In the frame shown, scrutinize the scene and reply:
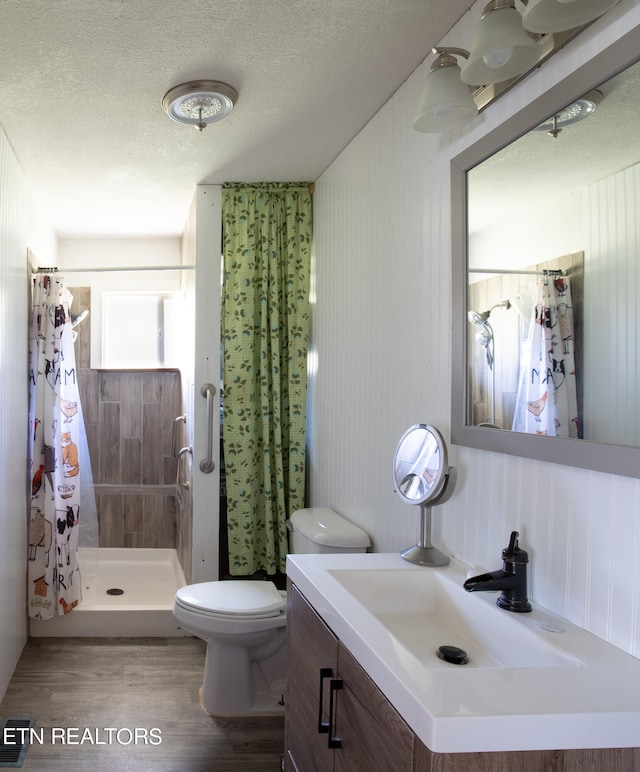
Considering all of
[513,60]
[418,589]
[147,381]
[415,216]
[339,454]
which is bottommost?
[418,589]

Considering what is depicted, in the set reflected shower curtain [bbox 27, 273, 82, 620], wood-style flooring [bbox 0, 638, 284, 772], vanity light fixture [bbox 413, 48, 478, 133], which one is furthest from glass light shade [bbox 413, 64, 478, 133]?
reflected shower curtain [bbox 27, 273, 82, 620]

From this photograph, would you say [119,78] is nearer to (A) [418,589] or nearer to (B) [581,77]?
(B) [581,77]

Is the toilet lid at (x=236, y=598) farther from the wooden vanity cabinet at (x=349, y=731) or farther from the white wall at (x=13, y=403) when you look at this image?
the white wall at (x=13, y=403)

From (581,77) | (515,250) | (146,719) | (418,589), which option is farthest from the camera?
(146,719)

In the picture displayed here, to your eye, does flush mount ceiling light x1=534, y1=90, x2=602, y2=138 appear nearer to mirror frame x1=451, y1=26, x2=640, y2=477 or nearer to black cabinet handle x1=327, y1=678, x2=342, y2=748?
mirror frame x1=451, y1=26, x2=640, y2=477

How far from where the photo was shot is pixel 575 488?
118cm

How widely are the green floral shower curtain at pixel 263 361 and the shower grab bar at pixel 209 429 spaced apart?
73 mm

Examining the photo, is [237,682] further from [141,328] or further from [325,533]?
[141,328]

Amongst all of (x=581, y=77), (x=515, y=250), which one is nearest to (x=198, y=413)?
(x=515, y=250)

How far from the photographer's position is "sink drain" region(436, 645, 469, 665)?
1.24 meters

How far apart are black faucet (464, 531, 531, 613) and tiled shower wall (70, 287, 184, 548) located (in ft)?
11.1

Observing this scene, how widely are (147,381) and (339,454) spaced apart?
2183 mm

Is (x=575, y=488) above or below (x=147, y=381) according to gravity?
below

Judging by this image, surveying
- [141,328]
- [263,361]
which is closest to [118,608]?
[263,361]
